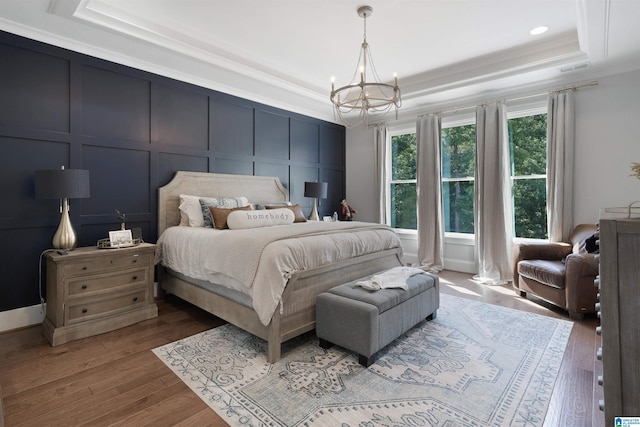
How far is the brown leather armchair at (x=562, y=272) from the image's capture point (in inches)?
120

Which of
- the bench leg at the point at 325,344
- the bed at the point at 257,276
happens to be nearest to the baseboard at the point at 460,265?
the bed at the point at 257,276

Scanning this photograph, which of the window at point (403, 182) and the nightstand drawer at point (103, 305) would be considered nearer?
the nightstand drawer at point (103, 305)

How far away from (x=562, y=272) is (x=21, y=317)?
5323 mm

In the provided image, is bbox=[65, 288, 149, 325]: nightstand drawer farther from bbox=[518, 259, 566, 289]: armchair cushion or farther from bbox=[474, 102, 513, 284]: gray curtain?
bbox=[474, 102, 513, 284]: gray curtain

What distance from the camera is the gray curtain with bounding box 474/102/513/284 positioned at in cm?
450

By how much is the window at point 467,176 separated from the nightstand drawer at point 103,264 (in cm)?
441

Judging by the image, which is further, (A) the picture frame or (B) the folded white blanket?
(A) the picture frame

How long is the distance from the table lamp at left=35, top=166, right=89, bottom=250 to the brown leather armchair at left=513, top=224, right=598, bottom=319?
466 centimetres

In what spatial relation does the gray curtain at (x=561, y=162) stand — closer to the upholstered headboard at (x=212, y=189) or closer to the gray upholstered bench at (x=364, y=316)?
the gray upholstered bench at (x=364, y=316)

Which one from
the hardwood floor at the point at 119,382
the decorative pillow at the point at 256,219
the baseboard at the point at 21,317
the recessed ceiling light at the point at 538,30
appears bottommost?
the hardwood floor at the point at 119,382

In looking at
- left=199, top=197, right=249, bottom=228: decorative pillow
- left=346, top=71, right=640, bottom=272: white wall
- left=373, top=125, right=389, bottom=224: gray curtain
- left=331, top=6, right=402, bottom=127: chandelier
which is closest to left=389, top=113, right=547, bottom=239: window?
left=373, top=125, right=389, bottom=224: gray curtain

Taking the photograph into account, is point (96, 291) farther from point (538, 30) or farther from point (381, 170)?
point (538, 30)

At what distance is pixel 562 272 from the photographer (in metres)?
3.23

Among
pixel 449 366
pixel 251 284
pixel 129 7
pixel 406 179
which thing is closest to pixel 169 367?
pixel 251 284
